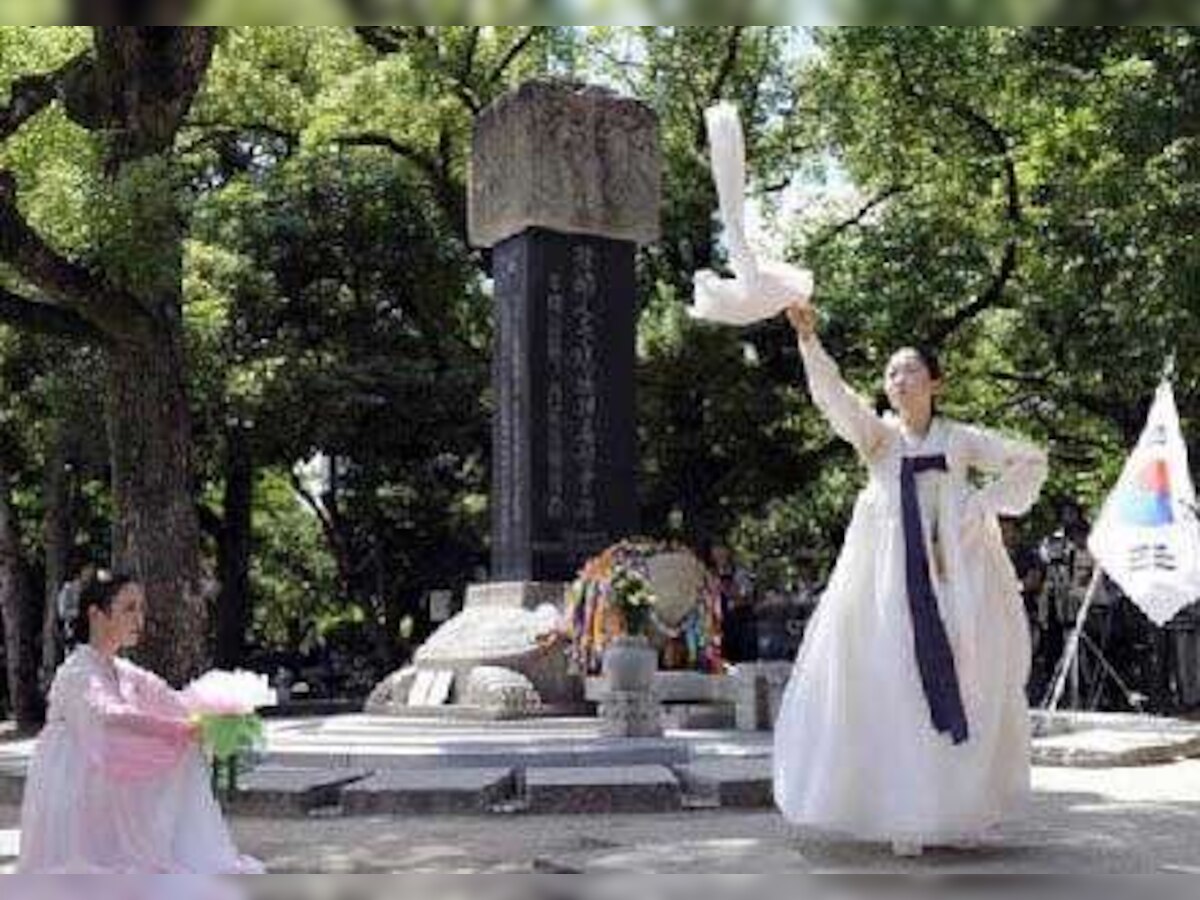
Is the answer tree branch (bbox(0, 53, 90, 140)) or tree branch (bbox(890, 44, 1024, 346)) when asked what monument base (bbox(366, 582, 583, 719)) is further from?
tree branch (bbox(890, 44, 1024, 346))

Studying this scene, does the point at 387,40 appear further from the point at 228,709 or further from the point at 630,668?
the point at 228,709

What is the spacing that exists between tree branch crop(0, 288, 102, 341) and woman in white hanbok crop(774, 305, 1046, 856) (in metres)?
7.82

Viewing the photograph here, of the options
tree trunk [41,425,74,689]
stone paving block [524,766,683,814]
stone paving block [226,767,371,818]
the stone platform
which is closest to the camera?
stone paving block [524,766,683,814]

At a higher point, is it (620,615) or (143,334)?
(143,334)

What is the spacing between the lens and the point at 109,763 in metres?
5.61

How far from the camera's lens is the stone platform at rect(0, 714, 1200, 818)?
27.2 feet

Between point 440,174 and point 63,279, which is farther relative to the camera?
point 440,174

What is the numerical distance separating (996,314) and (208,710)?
16831mm

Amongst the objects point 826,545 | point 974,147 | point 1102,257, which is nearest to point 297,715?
point 1102,257

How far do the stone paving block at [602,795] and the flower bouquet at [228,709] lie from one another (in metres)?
2.87

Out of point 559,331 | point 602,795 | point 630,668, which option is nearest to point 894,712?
point 602,795

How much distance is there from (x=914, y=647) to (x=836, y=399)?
96 cm

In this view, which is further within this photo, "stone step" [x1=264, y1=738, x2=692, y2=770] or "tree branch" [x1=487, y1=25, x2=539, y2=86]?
"tree branch" [x1=487, y1=25, x2=539, y2=86]

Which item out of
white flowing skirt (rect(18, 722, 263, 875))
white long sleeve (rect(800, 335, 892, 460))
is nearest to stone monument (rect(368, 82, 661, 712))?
white long sleeve (rect(800, 335, 892, 460))
